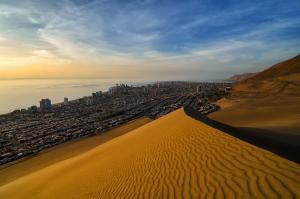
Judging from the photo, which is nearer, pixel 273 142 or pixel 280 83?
pixel 273 142

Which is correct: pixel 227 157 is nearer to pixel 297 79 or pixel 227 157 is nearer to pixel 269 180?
pixel 269 180

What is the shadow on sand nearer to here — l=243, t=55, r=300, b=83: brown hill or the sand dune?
the sand dune

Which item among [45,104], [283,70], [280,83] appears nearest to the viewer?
[280,83]

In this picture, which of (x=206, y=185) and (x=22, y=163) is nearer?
(x=206, y=185)

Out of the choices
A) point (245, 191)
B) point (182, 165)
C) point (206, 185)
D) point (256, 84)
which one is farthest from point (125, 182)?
point (256, 84)

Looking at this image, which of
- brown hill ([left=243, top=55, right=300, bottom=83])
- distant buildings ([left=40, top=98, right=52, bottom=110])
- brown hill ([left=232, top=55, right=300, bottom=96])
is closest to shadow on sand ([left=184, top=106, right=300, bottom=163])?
brown hill ([left=232, top=55, right=300, bottom=96])

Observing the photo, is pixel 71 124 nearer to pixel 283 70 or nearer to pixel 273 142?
pixel 283 70

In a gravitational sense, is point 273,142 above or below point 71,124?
above

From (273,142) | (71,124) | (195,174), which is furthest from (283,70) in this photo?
(195,174)

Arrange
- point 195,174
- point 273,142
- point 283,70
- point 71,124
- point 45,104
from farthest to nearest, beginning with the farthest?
point 45,104 → point 283,70 → point 71,124 → point 273,142 → point 195,174

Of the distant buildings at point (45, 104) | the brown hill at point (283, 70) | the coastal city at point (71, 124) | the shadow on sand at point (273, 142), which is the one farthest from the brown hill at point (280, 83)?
the distant buildings at point (45, 104)

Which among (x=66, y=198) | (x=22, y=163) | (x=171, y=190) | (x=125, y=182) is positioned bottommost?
(x=22, y=163)
